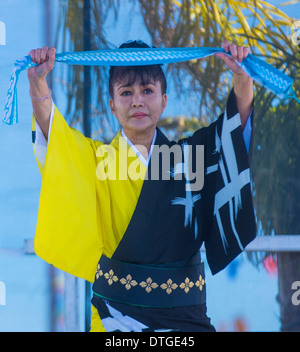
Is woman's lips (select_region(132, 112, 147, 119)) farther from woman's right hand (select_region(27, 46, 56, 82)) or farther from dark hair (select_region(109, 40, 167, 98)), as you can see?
woman's right hand (select_region(27, 46, 56, 82))

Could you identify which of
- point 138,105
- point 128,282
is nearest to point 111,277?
point 128,282

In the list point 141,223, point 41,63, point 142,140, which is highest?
point 41,63

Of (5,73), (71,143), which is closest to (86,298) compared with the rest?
(71,143)

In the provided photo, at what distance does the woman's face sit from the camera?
211 centimetres

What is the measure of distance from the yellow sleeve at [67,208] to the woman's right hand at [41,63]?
150 millimetres

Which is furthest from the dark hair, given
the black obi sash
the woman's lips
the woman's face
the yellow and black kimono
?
the black obi sash

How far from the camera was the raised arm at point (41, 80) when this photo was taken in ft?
6.23

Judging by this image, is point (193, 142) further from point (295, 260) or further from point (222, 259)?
point (295, 260)

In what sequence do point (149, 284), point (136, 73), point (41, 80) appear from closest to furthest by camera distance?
1. point (41, 80)
2. point (149, 284)
3. point (136, 73)

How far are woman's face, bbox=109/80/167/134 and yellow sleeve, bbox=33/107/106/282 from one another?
20cm

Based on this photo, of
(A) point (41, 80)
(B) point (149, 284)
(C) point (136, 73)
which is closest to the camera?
(A) point (41, 80)

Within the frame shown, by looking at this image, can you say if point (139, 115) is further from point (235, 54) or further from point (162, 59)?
point (235, 54)

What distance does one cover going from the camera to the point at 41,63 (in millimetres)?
1915

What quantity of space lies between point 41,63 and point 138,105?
0.39 m
